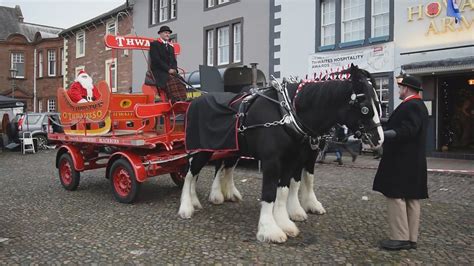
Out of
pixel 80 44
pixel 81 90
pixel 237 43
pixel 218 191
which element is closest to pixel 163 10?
pixel 237 43

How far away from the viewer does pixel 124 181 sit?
6.98 m

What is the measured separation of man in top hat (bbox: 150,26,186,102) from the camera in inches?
266

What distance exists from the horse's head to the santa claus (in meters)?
5.41

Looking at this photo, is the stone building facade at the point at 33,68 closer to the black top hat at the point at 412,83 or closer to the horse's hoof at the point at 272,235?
the horse's hoof at the point at 272,235

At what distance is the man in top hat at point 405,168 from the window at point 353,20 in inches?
410

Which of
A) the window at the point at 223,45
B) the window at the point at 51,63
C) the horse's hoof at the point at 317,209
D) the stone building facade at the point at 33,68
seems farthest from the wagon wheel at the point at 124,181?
the window at the point at 51,63

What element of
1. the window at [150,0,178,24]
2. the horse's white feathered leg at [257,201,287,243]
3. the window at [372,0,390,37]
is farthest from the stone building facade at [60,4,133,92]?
the horse's white feathered leg at [257,201,287,243]

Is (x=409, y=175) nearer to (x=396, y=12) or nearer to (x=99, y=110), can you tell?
(x=99, y=110)

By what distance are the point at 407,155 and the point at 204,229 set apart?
2513mm

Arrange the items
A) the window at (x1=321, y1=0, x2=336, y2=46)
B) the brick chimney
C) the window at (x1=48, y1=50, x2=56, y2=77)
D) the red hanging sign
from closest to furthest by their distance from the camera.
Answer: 1. the red hanging sign
2. the window at (x1=321, y1=0, x2=336, y2=46)
3. the window at (x1=48, y1=50, x2=56, y2=77)
4. the brick chimney

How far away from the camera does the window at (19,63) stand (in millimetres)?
35438

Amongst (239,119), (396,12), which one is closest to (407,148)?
(239,119)

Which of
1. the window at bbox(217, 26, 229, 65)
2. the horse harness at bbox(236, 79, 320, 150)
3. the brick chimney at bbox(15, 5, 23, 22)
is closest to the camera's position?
the horse harness at bbox(236, 79, 320, 150)

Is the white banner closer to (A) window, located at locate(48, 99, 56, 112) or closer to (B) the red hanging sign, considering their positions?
(B) the red hanging sign
